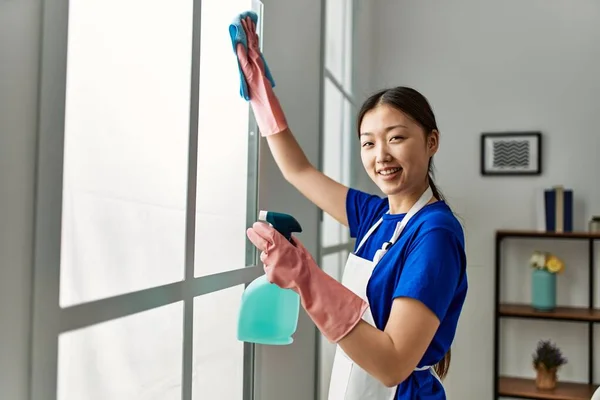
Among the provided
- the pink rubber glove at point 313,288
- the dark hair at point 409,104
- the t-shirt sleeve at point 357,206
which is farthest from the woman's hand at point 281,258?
the t-shirt sleeve at point 357,206

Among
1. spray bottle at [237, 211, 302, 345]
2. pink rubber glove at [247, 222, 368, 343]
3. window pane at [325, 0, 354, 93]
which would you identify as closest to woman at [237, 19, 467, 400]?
pink rubber glove at [247, 222, 368, 343]

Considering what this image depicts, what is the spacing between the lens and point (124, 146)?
783mm

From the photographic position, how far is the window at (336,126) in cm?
195

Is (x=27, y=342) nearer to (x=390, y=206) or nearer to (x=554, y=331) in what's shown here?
(x=390, y=206)

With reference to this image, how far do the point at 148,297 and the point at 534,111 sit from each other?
2.50 meters

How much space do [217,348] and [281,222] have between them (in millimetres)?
369

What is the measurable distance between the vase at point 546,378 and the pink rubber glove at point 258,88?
2.09m

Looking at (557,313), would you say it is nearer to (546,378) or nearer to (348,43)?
(546,378)

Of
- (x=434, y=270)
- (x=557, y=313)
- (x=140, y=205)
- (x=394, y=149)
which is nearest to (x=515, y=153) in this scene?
(x=557, y=313)

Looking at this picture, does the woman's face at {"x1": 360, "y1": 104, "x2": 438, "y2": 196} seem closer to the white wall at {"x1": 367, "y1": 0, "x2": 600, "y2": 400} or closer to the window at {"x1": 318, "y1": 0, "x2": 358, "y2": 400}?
the window at {"x1": 318, "y1": 0, "x2": 358, "y2": 400}

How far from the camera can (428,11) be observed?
298 centimetres

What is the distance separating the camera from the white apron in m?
1.07

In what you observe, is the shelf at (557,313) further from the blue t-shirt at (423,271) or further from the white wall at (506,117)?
the blue t-shirt at (423,271)

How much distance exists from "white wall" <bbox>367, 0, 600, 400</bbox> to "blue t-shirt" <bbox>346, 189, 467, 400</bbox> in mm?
1771
